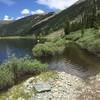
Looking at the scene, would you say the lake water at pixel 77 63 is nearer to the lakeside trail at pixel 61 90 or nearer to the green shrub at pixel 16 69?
the green shrub at pixel 16 69

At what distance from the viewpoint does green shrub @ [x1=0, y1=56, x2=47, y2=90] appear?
32.5 meters

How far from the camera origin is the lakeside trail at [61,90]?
25688 millimetres

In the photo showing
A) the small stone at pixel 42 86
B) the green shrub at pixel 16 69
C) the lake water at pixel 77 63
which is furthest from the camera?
the lake water at pixel 77 63

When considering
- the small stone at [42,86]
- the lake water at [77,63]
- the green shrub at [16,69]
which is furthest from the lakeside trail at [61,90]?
the lake water at [77,63]

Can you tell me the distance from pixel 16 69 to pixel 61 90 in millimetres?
10706

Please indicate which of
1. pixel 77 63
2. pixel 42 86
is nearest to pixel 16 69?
pixel 42 86

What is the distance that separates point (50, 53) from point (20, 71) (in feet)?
103

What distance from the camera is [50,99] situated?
2527 cm

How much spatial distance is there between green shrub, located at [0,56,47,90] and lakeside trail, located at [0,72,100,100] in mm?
3362

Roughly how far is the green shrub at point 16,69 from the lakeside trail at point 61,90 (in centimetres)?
336

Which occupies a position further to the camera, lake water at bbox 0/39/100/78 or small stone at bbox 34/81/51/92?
lake water at bbox 0/39/100/78

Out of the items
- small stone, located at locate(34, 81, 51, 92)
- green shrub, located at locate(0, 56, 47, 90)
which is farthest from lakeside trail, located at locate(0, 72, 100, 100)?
green shrub, located at locate(0, 56, 47, 90)

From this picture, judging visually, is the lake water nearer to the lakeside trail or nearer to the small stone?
the lakeside trail

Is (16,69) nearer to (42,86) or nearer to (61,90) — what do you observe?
(42,86)
